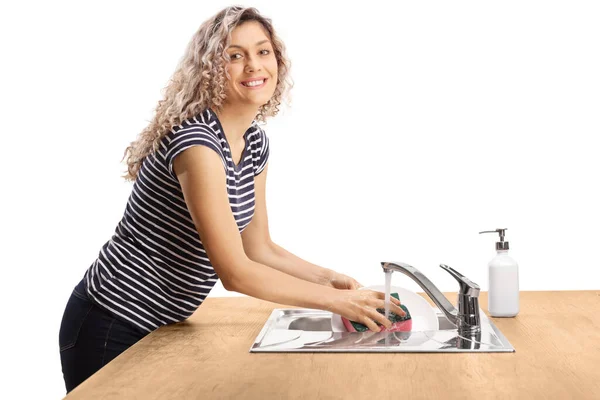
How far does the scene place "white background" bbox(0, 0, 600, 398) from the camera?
10.6ft

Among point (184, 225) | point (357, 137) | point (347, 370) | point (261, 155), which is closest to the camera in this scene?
point (347, 370)

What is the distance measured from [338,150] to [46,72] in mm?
1479

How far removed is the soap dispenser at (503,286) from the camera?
1721mm

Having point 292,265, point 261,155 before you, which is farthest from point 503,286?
point 261,155

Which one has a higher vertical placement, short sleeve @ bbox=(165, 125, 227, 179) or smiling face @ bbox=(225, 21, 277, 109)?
smiling face @ bbox=(225, 21, 277, 109)

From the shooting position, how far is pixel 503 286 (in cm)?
172

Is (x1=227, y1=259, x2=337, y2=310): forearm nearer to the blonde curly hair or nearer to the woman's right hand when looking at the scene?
the woman's right hand

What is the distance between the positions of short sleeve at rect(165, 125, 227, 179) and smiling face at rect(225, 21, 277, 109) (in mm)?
191

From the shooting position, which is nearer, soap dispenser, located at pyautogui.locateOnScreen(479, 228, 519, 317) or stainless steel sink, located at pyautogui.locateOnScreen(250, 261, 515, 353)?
stainless steel sink, located at pyautogui.locateOnScreen(250, 261, 515, 353)

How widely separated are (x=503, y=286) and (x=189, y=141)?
0.83 metres

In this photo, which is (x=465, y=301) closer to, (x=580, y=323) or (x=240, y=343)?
(x=580, y=323)

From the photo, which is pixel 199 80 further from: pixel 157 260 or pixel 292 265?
pixel 292 265

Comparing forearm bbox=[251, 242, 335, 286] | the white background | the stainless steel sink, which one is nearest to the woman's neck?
forearm bbox=[251, 242, 335, 286]

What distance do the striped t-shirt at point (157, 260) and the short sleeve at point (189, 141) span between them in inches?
2.5
